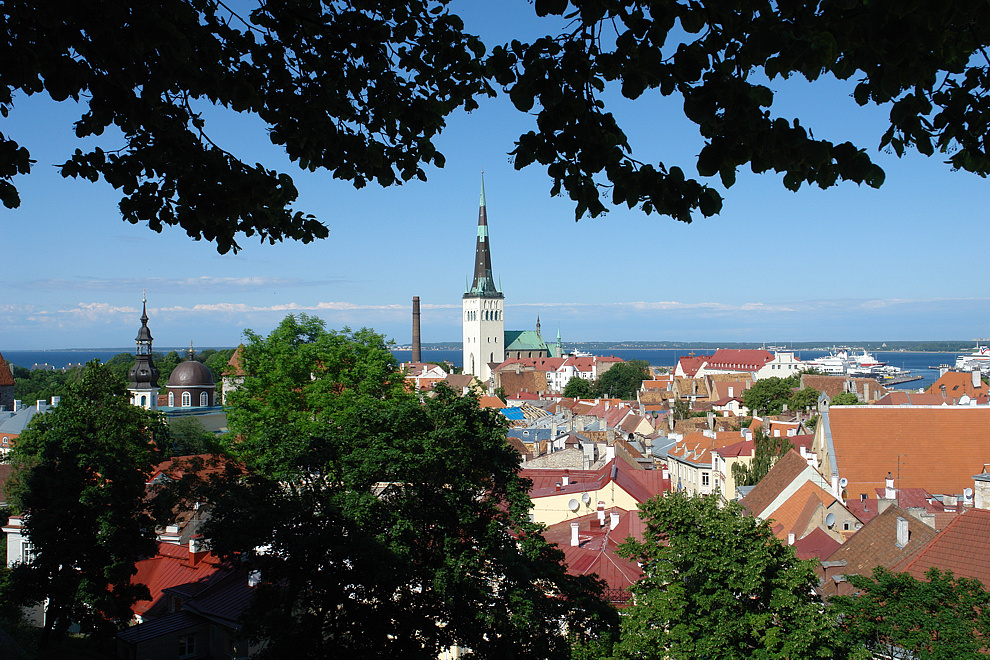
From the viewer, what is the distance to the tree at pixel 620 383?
106 m

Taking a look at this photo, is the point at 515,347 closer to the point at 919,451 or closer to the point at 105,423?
the point at 919,451

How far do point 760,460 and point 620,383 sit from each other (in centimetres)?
7758

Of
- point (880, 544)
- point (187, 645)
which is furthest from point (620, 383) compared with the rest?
point (187, 645)

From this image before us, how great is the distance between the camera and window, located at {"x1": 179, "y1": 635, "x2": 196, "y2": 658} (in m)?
18.9

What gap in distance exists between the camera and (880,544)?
17.4 meters

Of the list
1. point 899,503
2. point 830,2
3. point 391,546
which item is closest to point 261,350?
point 391,546

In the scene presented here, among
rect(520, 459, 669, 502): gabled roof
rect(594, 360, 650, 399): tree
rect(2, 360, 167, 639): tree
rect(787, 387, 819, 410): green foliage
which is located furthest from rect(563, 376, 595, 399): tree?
rect(2, 360, 167, 639): tree

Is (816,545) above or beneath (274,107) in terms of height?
beneath

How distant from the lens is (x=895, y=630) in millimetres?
12031

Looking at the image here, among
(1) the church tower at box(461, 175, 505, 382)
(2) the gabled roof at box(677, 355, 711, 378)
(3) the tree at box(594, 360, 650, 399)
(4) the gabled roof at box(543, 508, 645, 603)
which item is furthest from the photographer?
(1) the church tower at box(461, 175, 505, 382)

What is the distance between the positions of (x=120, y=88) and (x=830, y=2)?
13.6 feet

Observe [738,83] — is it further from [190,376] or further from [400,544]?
[190,376]

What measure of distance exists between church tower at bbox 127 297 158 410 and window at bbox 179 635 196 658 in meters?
40.8

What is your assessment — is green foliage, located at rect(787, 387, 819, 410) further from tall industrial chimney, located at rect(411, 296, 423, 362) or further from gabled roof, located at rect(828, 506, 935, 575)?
tall industrial chimney, located at rect(411, 296, 423, 362)
